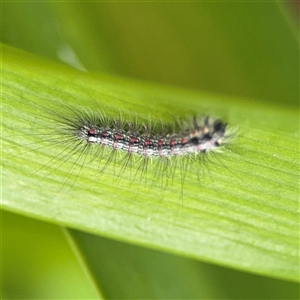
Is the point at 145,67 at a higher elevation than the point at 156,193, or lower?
higher

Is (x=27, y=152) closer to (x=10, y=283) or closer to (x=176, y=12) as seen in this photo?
(x=10, y=283)

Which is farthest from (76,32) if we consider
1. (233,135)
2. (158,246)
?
(158,246)

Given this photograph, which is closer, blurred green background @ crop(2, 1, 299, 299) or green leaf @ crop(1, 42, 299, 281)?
green leaf @ crop(1, 42, 299, 281)

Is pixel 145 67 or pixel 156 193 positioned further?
pixel 145 67

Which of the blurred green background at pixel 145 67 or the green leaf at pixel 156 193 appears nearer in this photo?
the green leaf at pixel 156 193
